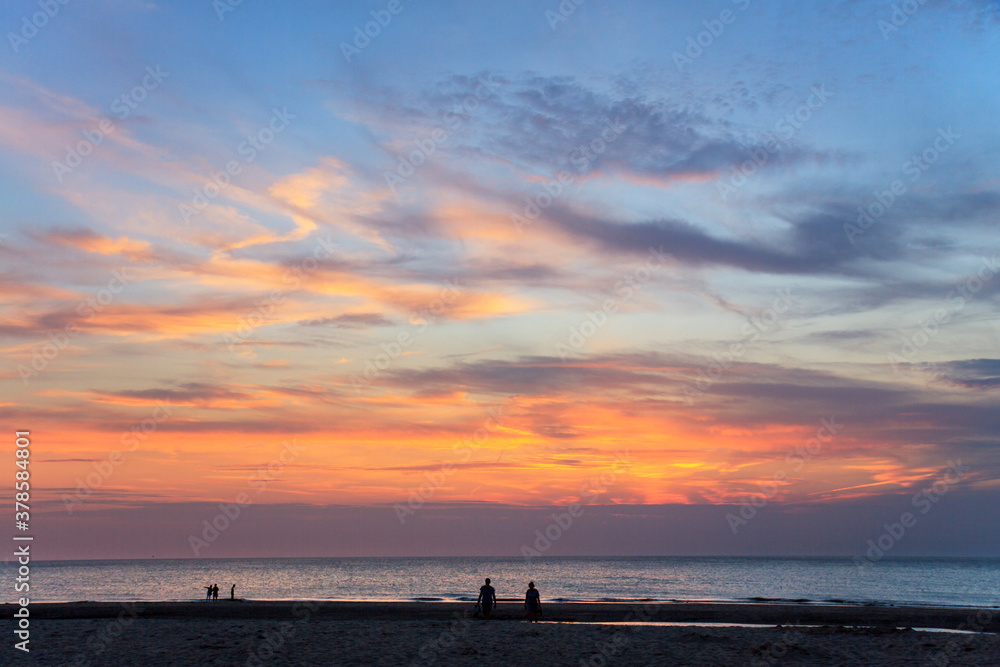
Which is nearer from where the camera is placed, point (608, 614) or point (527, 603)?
point (527, 603)

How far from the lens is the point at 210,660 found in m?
22.3

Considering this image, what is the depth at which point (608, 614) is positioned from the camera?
4238 cm

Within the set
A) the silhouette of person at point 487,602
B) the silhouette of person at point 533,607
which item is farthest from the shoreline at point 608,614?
the silhouette of person at point 533,607

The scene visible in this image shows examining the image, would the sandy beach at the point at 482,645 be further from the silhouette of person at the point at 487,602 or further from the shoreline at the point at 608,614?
the shoreline at the point at 608,614

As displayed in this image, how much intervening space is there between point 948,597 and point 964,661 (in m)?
73.7

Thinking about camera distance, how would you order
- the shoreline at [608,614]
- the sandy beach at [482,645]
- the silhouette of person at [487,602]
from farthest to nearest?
the shoreline at [608,614] → the silhouette of person at [487,602] → the sandy beach at [482,645]

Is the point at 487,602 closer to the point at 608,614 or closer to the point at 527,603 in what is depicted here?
the point at 527,603

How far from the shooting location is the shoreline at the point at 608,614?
4006 cm

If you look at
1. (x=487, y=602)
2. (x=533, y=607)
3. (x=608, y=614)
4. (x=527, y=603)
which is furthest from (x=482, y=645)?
(x=608, y=614)

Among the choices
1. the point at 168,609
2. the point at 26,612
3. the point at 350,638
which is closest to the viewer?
the point at 350,638

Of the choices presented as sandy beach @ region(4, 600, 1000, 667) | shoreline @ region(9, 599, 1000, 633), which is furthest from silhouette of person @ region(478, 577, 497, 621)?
shoreline @ region(9, 599, 1000, 633)

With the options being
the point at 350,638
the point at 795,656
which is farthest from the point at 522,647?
the point at 795,656

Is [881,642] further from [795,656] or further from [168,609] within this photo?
[168,609]

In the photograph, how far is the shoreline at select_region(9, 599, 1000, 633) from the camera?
131 feet
